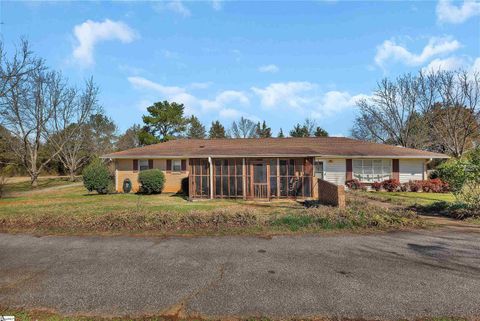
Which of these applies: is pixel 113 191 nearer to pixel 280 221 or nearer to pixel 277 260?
pixel 280 221

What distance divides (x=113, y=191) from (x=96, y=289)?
15.6 metres

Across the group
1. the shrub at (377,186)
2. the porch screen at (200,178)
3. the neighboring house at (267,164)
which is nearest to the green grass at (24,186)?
the neighboring house at (267,164)

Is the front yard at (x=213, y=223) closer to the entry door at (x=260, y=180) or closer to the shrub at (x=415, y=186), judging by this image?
the entry door at (x=260, y=180)

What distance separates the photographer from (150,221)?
764 centimetres

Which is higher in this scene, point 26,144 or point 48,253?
point 26,144

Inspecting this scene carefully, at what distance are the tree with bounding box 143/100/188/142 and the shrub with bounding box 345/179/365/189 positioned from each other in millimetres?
31809

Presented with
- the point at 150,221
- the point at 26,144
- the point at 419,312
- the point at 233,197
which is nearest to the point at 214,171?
the point at 233,197

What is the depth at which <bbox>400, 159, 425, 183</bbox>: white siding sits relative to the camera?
18.5 meters

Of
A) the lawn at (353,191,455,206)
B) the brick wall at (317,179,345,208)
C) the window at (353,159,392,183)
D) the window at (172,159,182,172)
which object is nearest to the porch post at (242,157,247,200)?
the brick wall at (317,179,345,208)

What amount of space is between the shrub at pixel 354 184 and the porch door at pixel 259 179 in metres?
8.01

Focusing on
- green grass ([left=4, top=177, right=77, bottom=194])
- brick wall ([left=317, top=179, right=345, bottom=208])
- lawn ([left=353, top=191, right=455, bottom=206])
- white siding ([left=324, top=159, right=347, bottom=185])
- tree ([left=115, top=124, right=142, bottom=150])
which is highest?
tree ([left=115, top=124, right=142, bottom=150])

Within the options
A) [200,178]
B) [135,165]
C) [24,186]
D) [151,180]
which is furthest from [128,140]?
[200,178]

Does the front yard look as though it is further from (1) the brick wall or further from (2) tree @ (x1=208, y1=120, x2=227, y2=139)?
(2) tree @ (x1=208, y1=120, x2=227, y2=139)

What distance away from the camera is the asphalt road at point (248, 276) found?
3.44 meters
